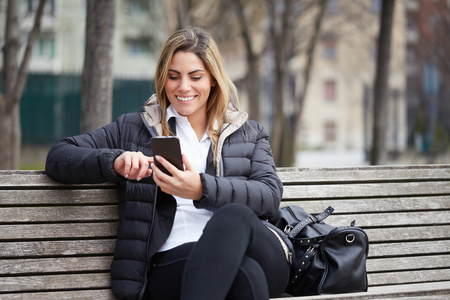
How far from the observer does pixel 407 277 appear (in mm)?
3881

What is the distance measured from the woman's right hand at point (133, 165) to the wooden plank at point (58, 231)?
0.51m

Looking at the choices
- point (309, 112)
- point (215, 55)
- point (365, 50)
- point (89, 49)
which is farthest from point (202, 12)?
point (309, 112)

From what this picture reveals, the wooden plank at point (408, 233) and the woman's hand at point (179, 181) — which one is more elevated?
the woman's hand at point (179, 181)

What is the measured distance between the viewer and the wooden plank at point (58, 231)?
3398 millimetres

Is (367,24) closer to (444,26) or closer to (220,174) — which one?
(444,26)

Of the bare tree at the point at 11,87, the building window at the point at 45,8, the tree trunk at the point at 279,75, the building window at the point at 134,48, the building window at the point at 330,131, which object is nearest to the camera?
the bare tree at the point at 11,87

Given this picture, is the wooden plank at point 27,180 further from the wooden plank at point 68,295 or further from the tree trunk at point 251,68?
the tree trunk at point 251,68

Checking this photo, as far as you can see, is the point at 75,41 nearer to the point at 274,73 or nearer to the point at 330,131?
the point at 330,131

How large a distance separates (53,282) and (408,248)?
192 cm

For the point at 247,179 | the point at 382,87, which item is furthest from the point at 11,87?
the point at 247,179

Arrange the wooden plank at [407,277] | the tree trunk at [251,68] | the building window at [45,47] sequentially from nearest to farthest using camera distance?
the wooden plank at [407,277] → the tree trunk at [251,68] → the building window at [45,47]

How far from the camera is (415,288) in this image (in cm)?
333

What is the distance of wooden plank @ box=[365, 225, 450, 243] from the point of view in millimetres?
3881

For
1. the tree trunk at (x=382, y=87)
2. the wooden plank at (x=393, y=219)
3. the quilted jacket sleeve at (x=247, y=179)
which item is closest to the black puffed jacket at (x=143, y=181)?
the quilted jacket sleeve at (x=247, y=179)
